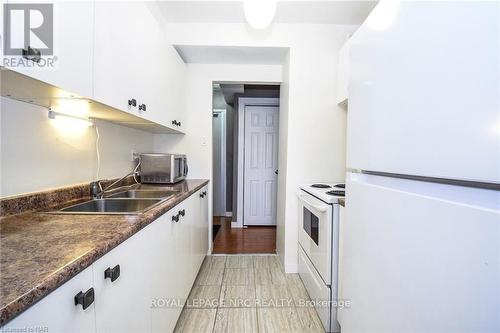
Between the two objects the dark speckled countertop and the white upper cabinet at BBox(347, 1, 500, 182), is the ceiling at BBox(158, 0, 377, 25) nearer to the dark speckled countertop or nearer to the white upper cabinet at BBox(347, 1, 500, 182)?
the white upper cabinet at BBox(347, 1, 500, 182)

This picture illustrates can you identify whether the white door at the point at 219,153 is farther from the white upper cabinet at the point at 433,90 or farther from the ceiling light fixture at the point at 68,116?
the white upper cabinet at the point at 433,90

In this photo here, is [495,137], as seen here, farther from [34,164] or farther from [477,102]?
[34,164]

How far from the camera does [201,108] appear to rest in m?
2.56

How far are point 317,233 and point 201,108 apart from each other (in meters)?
1.81

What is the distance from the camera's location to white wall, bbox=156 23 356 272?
2.18m

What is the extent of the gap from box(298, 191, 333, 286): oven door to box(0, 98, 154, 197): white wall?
1.56 meters

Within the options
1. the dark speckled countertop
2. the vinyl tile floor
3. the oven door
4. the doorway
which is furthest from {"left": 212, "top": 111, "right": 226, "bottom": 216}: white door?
the dark speckled countertop

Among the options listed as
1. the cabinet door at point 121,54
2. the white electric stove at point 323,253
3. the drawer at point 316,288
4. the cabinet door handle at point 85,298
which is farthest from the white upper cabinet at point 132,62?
the drawer at point 316,288

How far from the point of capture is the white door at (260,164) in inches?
149

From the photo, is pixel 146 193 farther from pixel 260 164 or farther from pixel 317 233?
pixel 260 164

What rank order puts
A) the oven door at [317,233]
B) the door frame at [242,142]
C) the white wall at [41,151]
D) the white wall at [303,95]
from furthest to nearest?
the door frame at [242,142] → the white wall at [303,95] → the oven door at [317,233] → the white wall at [41,151]

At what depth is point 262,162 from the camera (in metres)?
3.84

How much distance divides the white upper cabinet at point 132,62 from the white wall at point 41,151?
377mm

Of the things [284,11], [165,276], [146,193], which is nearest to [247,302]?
[165,276]
